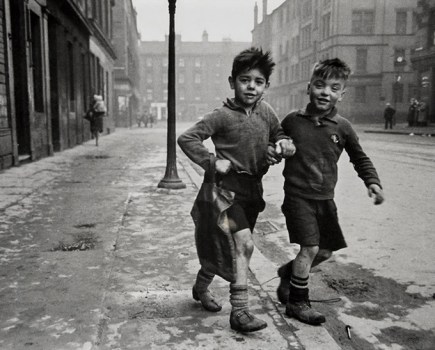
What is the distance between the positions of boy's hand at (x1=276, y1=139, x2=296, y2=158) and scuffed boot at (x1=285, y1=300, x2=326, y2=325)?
0.84 metres

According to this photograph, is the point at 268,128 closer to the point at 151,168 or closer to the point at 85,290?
the point at 85,290

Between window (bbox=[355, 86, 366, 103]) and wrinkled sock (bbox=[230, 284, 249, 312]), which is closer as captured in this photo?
wrinkled sock (bbox=[230, 284, 249, 312])

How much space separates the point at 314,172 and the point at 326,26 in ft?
147

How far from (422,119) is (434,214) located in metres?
26.1

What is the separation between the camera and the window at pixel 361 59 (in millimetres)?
41312

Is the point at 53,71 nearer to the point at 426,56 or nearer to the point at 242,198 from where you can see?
the point at 242,198

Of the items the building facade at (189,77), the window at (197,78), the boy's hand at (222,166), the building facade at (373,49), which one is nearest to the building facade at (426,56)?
the building facade at (373,49)

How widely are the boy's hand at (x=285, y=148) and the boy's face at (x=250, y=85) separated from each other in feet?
0.93

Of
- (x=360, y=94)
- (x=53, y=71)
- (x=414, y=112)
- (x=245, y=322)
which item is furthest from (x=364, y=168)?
(x=360, y=94)

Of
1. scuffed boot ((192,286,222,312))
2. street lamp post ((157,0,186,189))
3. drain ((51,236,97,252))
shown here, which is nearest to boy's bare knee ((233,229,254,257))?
scuffed boot ((192,286,222,312))

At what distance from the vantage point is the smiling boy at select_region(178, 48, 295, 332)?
2.44 m

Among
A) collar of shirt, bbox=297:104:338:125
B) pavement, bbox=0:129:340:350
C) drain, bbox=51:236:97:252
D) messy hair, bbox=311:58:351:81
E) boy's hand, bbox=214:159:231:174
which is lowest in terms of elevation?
drain, bbox=51:236:97:252

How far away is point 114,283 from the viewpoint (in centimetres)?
302

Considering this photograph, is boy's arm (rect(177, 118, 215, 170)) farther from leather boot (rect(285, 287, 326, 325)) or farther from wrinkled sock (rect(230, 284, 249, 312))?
leather boot (rect(285, 287, 326, 325))
